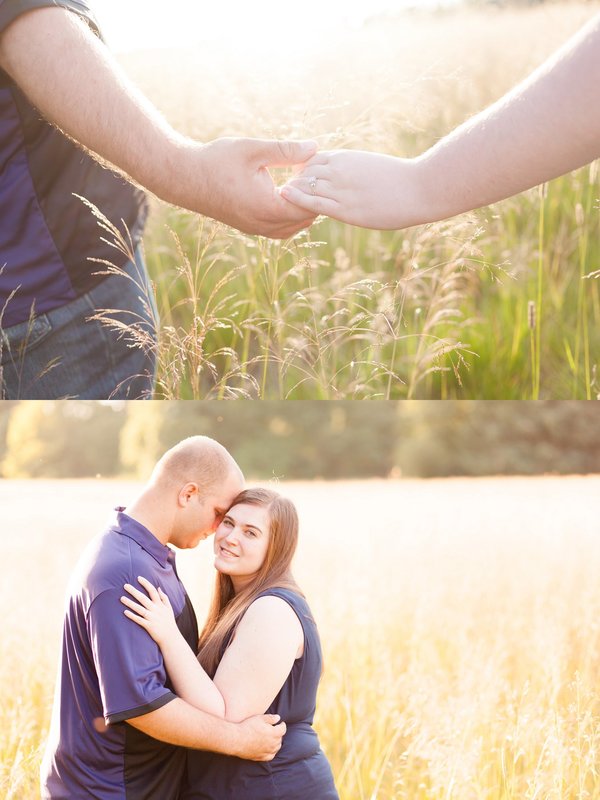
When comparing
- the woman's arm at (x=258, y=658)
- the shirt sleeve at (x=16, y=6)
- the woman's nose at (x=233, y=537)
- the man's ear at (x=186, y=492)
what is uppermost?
the shirt sleeve at (x=16, y=6)

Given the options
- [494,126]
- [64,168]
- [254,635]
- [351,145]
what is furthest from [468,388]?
[64,168]

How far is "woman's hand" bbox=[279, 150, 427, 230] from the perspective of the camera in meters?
1.51

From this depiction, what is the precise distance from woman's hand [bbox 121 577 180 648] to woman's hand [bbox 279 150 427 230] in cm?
76

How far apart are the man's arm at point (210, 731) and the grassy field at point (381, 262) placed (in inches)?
29.0

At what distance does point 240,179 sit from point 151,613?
2.52 ft

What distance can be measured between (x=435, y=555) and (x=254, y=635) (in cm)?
157

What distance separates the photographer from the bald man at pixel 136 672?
1.23 m

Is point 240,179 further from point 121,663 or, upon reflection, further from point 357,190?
point 121,663

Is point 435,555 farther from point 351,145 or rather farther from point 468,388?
point 351,145

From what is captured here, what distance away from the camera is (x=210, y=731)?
4.13 ft

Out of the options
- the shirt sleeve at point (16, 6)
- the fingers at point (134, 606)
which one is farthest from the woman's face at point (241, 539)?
the shirt sleeve at point (16, 6)

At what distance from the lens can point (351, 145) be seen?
2.01 m

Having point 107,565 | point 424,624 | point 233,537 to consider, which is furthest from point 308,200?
point 424,624

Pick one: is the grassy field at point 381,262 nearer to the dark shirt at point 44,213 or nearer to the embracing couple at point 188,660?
the dark shirt at point 44,213
